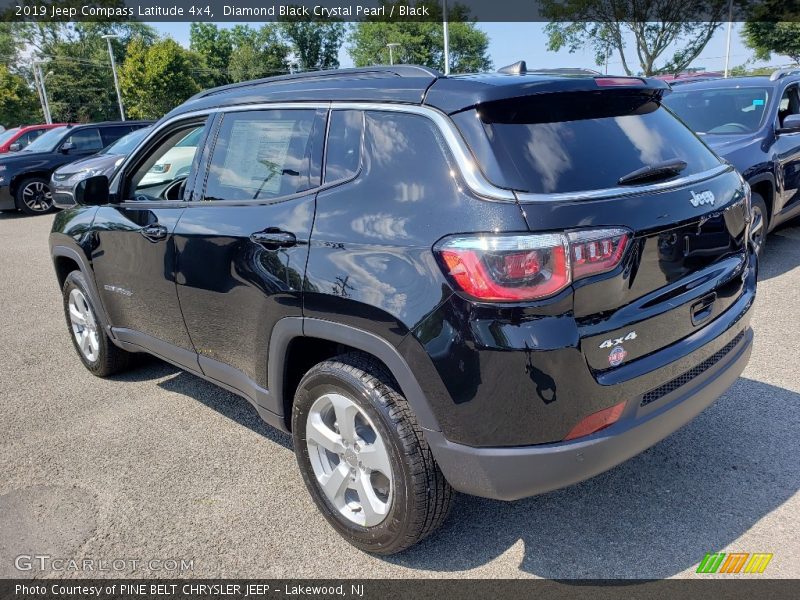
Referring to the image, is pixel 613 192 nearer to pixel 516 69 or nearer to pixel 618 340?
pixel 618 340

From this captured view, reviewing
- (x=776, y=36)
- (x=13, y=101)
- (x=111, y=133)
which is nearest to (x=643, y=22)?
(x=776, y=36)

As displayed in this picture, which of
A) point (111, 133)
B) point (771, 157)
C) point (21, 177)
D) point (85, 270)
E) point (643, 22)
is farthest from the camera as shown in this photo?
point (643, 22)

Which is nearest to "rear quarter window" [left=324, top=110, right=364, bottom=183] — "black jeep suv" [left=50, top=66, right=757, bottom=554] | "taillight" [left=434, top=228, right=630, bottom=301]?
"black jeep suv" [left=50, top=66, right=757, bottom=554]

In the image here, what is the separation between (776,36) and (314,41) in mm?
51342

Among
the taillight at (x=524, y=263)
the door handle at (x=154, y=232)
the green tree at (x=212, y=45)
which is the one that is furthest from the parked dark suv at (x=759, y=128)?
the green tree at (x=212, y=45)

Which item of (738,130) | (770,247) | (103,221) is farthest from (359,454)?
(770,247)

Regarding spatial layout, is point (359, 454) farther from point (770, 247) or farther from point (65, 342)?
point (770, 247)

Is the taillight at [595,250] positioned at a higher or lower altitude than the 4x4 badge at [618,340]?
higher

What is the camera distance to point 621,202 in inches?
86.4

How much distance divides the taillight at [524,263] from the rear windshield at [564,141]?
0.20 metres

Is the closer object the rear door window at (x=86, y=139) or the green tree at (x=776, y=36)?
the rear door window at (x=86, y=139)

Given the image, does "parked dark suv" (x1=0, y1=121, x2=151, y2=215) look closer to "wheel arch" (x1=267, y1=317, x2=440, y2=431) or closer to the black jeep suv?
the black jeep suv

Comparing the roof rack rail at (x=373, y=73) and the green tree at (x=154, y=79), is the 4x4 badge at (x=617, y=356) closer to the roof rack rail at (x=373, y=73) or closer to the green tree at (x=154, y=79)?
the roof rack rail at (x=373, y=73)

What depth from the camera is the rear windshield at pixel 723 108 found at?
6480 millimetres
